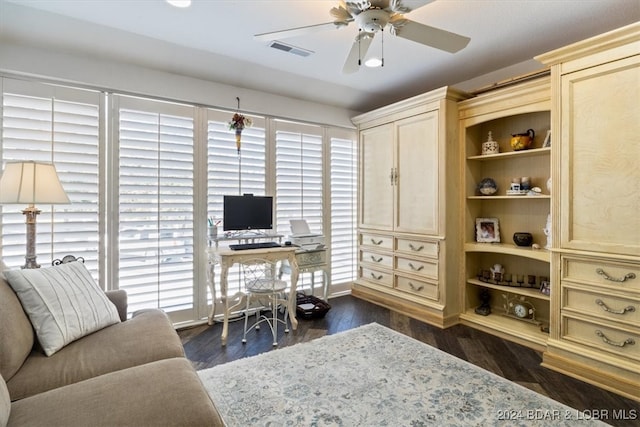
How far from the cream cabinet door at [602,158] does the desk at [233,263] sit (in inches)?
91.0

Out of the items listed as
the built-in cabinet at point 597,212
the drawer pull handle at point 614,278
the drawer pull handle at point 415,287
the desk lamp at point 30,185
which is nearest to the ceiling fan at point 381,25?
the built-in cabinet at point 597,212

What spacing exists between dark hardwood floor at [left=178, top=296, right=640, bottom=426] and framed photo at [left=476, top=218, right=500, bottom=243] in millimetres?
943

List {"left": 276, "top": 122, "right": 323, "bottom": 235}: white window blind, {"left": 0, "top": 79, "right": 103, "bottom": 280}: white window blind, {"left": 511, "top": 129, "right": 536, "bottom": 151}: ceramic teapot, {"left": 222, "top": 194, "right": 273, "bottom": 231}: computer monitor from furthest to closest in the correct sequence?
{"left": 276, "top": 122, "right": 323, "bottom": 235}: white window blind < {"left": 222, "top": 194, "right": 273, "bottom": 231}: computer monitor < {"left": 511, "top": 129, "right": 536, "bottom": 151}: ceramic teapot < {"left": 0, "top": 79, "right": 103, "bottom": 280}: white window blind

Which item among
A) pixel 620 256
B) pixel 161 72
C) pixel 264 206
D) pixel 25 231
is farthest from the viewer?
pixel 264 206

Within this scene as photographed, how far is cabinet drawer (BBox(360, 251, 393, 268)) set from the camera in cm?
401

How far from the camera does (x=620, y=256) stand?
2189mm

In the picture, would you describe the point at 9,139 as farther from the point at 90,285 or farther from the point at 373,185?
the point at 373,185

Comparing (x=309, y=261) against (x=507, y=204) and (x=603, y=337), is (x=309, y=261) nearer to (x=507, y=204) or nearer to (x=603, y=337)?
(x=507, y=204)

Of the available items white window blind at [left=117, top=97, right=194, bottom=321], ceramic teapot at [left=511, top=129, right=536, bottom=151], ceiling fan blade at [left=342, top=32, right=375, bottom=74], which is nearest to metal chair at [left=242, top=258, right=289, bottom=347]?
white window blind at [left=117, top=97, right=194, bottom=321]

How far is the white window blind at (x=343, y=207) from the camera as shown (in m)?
4.36

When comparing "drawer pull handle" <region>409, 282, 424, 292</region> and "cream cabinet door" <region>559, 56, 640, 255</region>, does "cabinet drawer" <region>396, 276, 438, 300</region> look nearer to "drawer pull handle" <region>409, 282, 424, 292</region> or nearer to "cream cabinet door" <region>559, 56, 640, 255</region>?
"drawer pull handle" <region>409, 282, 424, 292</region>

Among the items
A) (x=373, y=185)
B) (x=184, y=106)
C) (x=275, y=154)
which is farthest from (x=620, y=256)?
(x=184, y=106)

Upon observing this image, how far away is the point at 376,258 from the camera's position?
13.7 feet

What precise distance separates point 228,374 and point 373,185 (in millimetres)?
2751
